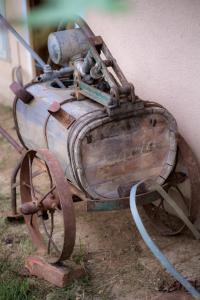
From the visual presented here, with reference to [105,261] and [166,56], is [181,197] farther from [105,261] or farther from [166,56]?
[166,56]

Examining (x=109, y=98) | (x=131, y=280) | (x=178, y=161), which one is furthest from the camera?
(x=178, y=161)

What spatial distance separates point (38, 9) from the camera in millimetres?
683

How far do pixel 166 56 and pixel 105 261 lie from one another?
1507 mm

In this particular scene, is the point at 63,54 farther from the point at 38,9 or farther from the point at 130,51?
the point at 38,9

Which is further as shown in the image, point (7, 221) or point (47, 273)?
point (7, 221)

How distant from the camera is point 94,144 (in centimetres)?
265

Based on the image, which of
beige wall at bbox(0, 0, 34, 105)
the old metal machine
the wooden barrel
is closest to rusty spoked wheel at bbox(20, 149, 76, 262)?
the old metal machine

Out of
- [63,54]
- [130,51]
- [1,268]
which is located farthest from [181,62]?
[1,268]

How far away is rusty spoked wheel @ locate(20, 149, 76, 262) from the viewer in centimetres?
254

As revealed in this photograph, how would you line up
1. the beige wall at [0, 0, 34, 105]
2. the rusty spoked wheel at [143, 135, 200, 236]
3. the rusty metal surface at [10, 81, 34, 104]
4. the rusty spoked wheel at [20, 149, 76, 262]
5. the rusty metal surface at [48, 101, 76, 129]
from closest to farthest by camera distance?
1. the rusty spoked wheel at [20, 149, 76, 262]
2. the rusty metal surface at [48, 101, 76, 129]
3. the rusty spoked wheel at [143, 135, 200, 236]
4. the rusty metal surface at [10, 81, 34, 104]
5. the beige wall at [0, 0, 34, 105]

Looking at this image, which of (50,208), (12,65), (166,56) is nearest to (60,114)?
(50,208)

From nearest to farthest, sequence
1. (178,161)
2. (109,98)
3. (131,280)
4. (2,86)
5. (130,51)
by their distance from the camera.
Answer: (109,98)
(131,280)
(178,161)
(130,51)
(2,86)

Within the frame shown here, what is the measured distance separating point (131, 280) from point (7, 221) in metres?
1.17

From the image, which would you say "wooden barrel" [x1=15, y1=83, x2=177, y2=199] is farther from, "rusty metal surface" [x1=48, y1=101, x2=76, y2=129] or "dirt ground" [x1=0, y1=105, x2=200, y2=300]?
"dirt ground" [x1=0, y1=105, x2=200, y2=300]
